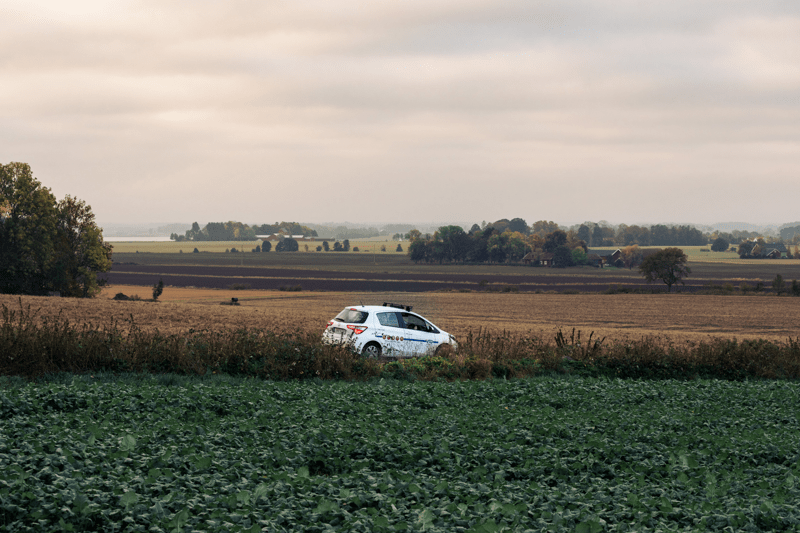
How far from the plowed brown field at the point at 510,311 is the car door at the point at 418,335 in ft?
38.5

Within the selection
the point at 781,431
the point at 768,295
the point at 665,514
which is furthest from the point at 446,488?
the point at 768,295

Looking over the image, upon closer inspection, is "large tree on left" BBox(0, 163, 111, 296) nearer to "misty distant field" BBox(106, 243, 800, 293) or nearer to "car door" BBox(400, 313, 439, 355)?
"misty distant field" BBox(106, 243, 800, 293)

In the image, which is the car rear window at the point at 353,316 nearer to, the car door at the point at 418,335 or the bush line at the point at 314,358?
the car door at the point at 418,335

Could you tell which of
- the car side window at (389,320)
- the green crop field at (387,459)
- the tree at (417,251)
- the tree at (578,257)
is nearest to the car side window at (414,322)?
the car side window at (389,320)

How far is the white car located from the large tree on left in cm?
5198

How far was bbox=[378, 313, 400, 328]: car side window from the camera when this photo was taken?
1991 centimetres

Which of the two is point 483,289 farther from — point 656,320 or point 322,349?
point 322,349

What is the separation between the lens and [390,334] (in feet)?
65.1

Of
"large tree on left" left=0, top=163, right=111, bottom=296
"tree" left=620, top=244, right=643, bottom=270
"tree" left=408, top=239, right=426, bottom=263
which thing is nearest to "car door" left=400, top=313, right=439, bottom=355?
"large tree on left" left=0, top=163, right=111, bottom=296

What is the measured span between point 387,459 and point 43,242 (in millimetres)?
64383

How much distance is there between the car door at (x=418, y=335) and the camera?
66.1ft

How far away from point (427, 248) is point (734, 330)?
419 ft

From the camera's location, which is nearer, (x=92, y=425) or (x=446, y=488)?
(x=446, y=488)

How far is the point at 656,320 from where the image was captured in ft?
186
